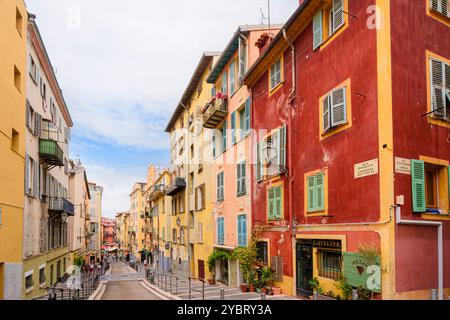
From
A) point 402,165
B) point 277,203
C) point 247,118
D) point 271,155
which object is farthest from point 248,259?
point 402,165

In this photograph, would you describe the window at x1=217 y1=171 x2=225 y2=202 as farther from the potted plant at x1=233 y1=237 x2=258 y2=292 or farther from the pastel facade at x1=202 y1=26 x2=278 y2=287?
the potted plant at x1=233 y1=237 x2=258 y2=292

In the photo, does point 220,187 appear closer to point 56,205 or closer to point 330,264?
point 56,205

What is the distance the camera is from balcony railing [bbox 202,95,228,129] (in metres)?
25.0

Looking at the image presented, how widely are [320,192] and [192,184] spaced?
2232cm

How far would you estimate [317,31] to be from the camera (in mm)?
14531

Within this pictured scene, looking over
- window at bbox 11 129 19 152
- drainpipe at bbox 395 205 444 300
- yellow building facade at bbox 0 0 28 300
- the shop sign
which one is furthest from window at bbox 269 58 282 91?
window at bbox 11 129 19 152

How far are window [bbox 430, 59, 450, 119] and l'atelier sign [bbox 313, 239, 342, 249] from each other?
4476 millimetres

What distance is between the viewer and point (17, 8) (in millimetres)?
17500

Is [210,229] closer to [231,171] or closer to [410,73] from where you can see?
[231,171]

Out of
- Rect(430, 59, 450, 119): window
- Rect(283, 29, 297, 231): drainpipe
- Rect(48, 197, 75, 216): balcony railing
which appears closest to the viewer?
Rect(430, 59, 450, 119): window

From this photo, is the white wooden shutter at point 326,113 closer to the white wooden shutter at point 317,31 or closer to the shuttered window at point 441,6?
the white wooden shutter at point 317,31

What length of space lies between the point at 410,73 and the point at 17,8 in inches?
582

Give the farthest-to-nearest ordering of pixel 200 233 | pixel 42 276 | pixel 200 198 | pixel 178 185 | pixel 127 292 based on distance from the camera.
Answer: pixel 178 185
pixel 200 198
pixel 200 233
pixel 127 292
pixel 42 276

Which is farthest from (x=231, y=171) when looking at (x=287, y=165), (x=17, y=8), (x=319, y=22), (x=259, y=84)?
(x=17, y=8)
